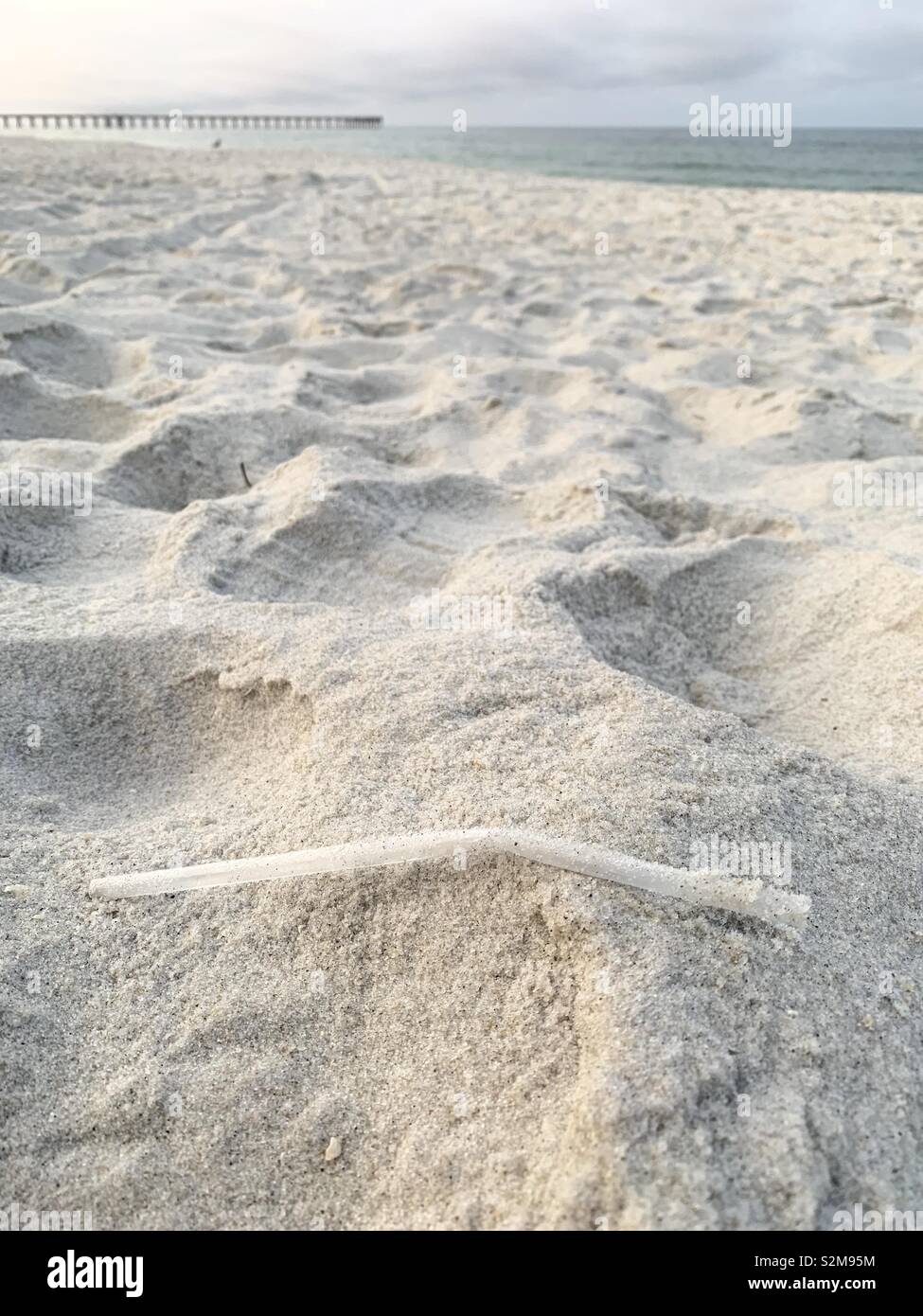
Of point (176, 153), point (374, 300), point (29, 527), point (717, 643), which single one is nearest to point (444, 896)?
point (717, 643)

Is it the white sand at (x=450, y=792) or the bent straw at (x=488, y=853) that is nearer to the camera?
the white sand at (x=450, y=792)

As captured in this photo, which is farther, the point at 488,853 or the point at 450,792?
the point at 450,792

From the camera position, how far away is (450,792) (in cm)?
137

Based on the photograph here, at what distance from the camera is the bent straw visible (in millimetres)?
1170

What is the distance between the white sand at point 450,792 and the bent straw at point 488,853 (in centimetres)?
2

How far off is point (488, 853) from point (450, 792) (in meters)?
0.14

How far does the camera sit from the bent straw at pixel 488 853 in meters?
1.17

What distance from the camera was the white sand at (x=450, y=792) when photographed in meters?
1.01

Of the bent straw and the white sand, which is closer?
the white sand

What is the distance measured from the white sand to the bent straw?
0.07 feet

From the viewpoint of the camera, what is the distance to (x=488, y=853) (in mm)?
1254

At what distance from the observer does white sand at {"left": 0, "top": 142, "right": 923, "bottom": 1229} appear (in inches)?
39.7
